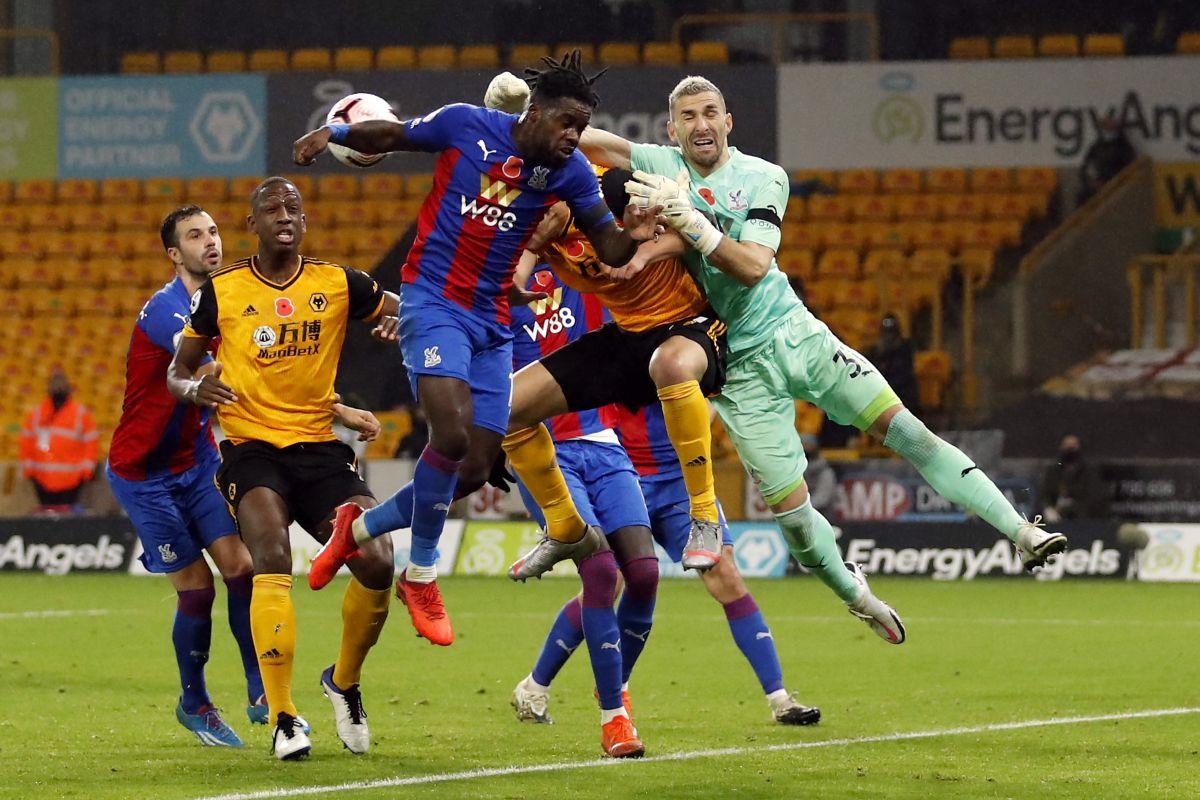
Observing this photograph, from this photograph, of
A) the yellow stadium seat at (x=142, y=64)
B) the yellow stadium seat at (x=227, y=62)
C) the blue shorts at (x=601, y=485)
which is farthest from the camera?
the yellow stadium seat at (x=142, y=64)

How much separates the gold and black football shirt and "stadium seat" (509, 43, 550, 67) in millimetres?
18019

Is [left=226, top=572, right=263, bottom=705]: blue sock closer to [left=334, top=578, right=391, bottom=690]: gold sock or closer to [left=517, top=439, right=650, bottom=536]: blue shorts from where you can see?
[left=334, top=578, right=391, bottom=690]: gold sock

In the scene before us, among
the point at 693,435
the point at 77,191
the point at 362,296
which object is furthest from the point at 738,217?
the point at 77,191

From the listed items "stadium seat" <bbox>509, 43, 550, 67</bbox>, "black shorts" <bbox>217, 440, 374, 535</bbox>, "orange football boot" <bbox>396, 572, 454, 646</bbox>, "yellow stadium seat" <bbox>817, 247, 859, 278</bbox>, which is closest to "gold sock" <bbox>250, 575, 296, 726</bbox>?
"black shorts" <bbox>217, 440, 374, 535</bbox>

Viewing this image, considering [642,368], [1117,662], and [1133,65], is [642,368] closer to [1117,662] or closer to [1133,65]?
[1117,662]

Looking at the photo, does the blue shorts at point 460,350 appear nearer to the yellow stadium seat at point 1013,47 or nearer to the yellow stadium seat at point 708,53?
the yellow stadium seat at point 708,53

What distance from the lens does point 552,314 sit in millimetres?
9789

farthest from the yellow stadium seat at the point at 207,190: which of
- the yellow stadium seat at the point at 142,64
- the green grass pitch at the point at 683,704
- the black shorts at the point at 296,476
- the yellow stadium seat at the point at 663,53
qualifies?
the black shorts at the point at 296,476

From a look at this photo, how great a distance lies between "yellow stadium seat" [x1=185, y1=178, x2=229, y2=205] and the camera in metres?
27.0

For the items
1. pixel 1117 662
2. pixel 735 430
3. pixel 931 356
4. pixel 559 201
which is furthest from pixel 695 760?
pixel 931 356

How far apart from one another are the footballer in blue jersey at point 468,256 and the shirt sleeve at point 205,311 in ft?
2.53

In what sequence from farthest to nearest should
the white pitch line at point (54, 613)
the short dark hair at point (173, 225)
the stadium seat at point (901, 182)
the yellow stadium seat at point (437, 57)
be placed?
the yellow stadium seat at point (437, 57), the stadium seat at point (901, 182), the white pitch line at point (54, 613), the short dark hair at point (173, 225)

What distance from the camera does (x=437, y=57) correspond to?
85.8 feet

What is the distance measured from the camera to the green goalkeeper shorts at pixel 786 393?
28.3 feet
